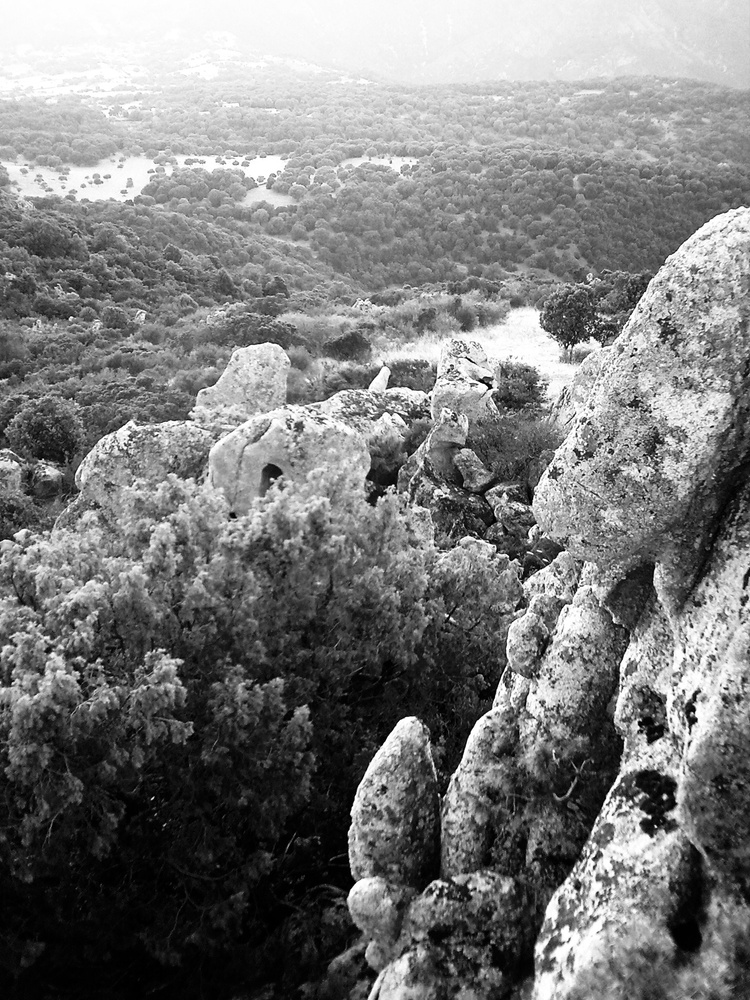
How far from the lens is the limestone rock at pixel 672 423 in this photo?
2.98m

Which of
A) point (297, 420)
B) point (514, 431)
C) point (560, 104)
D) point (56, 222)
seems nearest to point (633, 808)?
point (297, 420)

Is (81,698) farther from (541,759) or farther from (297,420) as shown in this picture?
(297,420)

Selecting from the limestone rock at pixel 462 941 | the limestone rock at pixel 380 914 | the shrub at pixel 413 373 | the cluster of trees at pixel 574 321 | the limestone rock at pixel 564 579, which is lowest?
the shrub at pixel 413 373

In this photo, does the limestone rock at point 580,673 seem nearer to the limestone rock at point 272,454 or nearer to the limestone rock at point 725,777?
the limestone rock at point 725,777

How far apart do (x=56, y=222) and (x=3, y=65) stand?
442ft

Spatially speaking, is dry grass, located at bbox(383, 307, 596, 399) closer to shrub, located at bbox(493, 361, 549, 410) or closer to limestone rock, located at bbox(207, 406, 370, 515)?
shrub, located at bbox(493, 361, 549, 410)

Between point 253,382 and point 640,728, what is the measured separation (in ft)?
42.6

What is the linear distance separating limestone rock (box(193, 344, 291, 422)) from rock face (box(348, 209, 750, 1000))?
38.7 feet

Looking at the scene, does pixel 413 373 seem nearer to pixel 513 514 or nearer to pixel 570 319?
pixel 570 319

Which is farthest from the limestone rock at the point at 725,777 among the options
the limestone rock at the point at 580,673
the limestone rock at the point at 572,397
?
the limestone rock at the point at 572,397

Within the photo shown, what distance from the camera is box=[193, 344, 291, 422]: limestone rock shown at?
1485 cm

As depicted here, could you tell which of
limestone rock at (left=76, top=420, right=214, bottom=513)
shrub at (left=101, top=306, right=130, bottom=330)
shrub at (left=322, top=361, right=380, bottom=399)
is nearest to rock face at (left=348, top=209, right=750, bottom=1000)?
limestone rock at (left=76, top=420, right=214, bottom=513)

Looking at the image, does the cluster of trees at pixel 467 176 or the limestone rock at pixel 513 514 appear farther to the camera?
the cluster of trees at pixel 467 176

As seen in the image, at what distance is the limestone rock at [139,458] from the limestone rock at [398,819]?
7269 millimetres
